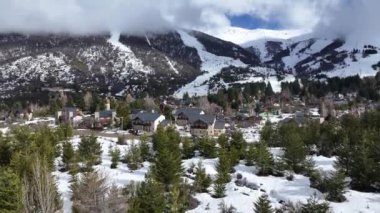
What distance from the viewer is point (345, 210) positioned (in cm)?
5238

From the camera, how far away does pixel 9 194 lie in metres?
40.7

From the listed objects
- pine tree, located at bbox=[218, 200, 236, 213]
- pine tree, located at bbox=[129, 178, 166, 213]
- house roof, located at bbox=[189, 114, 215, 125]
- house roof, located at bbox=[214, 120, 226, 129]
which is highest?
house roof, located at bbox=[189, 114, 215, 125]

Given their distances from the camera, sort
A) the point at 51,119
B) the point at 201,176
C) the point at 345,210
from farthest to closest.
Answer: the point at 51,119 < the point at 201,176 < the point at 345,210

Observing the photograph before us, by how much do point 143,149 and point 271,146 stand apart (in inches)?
1223

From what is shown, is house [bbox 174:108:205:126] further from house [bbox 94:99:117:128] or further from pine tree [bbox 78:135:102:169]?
pine tree [bbox 78:135:102:169]

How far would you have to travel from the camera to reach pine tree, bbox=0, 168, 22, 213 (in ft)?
132

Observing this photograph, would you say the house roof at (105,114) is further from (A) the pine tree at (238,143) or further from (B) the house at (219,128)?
(A) the pine tree at (238,143)

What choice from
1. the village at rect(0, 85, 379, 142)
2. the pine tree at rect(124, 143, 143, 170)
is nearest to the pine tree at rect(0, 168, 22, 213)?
the pine tree at rect(124, 143, 143, 170)

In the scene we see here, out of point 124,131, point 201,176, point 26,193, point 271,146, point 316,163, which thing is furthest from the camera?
point 124,131

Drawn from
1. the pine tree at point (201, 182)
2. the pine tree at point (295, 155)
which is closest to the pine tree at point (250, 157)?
the pine tree at point (295, 155)

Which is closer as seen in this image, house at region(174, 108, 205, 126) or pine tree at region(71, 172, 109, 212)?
pine tree at region(71, 172, 109, 212)

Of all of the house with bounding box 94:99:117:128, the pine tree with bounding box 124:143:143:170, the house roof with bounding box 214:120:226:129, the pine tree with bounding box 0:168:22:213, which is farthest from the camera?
the house with bounding box 94:99:117:128

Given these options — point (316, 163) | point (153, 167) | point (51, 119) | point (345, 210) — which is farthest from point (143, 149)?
point (51, 119)

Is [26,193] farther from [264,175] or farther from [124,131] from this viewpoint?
[124,131]
